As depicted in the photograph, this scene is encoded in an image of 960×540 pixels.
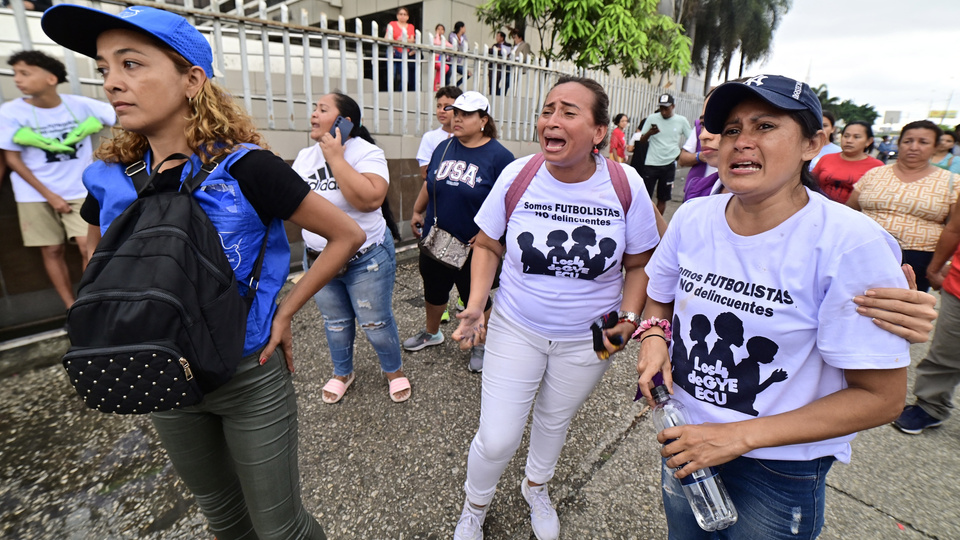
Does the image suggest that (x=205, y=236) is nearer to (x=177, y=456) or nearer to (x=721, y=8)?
(x=177, y=456)

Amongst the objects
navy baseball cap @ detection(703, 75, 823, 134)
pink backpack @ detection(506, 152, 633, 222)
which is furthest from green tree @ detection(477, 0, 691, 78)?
navy baseball cap @ detection(703, 75, 823, 134)

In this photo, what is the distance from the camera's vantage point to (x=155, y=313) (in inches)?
45.8

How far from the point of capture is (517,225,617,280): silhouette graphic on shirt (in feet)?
6.64

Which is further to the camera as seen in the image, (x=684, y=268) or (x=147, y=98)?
(x=684, y=268)

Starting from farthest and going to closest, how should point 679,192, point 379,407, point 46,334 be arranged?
point 679,192, point 46,334, point 379,407

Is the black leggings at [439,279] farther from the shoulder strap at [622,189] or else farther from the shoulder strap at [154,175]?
the shoulder strap at [154,175]

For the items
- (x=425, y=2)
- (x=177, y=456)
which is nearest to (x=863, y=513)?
(x=177, y=456)

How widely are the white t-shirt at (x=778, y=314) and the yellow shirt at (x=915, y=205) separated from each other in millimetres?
3039

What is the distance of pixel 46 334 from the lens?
3.82m

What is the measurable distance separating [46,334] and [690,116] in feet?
58.0

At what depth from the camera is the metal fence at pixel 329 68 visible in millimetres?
4098

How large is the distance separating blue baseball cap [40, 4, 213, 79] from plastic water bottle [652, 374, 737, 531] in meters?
1.88

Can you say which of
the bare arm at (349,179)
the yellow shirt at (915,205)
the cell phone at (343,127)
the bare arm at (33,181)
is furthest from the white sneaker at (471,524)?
the bare arm at (33,181)

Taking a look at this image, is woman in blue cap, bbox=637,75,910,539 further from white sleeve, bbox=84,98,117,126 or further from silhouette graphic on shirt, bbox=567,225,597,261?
white sleeve, bbox=84,98,117,126
